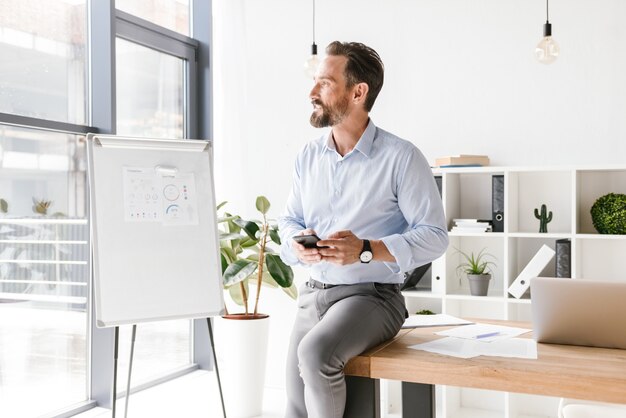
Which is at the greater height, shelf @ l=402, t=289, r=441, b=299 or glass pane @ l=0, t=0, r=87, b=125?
glass pane @ l=0, t=0, r=87, b=125

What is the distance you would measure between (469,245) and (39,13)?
2824 millimetres

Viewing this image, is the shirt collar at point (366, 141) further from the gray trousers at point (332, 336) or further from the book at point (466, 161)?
the book at point (466, 161)

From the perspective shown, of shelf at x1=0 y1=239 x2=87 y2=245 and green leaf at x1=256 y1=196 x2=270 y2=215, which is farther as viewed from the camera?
green leaf at x1=256 y1=196 x2=270 y2=215

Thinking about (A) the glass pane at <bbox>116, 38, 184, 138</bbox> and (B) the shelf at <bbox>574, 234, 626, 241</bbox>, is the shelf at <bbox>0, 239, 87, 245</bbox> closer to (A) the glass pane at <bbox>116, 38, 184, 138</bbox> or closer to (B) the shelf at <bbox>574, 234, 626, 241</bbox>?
(A) the glass pane at <bbox>116, 38, 184, 138</bbox>

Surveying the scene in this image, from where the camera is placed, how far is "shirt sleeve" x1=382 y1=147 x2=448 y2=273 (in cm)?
202

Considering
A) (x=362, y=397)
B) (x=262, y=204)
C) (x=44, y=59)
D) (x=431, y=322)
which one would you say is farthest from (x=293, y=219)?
(x=44, y=59)

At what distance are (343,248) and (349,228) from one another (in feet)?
0.96

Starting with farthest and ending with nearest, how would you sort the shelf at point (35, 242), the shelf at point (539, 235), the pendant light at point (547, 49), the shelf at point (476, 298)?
1. the shelf at point (476, 298)
2. the shelf at point (539, 235)
3. the shelf at point (35, 242)
4. the pendant light at point (547, 49)

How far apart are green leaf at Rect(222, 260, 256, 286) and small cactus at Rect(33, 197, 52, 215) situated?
3.47 feet

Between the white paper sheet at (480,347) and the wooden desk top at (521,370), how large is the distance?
0.03m

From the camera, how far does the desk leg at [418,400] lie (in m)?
2.02

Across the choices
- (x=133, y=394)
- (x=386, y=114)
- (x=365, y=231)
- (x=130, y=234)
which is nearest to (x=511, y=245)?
(x=386, y=114)

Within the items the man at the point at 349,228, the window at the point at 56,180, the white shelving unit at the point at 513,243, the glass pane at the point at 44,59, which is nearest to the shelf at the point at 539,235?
the white shelving unit at the point at 513,243

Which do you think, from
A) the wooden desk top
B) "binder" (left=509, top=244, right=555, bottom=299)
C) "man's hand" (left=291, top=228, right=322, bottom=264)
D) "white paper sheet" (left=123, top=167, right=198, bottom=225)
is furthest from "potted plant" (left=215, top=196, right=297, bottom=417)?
the wooden desk top
